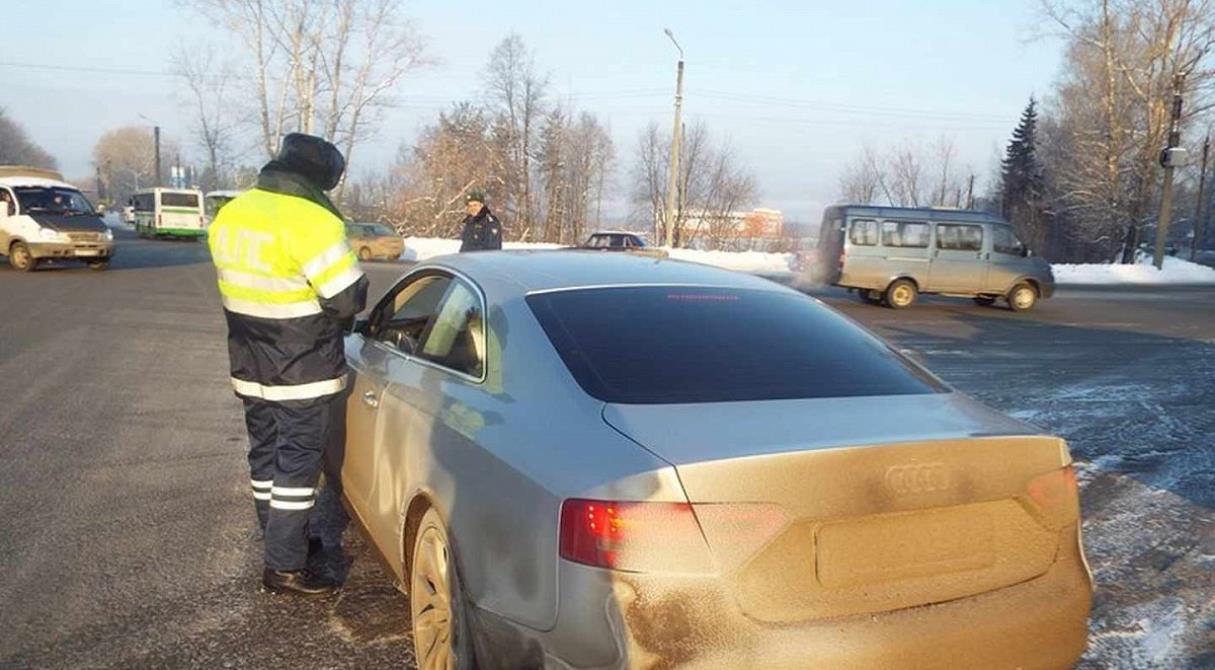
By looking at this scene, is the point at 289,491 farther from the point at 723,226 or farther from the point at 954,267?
the point at 723,226

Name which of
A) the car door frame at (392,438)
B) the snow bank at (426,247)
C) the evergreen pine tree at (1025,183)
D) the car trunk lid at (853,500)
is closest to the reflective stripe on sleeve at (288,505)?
the car door frame at (392,438)

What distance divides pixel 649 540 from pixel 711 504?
168 mm

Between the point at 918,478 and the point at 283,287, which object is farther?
the point at 283,287

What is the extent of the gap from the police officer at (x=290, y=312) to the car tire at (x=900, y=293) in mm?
15550

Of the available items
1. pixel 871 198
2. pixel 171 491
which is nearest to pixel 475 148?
pixel 871 198

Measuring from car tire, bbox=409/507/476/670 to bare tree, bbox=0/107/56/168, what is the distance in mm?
95495

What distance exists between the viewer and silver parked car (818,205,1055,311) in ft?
57.4

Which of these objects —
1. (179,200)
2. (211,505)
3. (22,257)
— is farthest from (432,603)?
(179,200)

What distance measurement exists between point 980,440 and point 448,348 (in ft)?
6.10

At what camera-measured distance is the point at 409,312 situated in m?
3.96

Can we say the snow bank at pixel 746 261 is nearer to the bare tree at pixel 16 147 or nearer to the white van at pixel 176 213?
the white van at pixel 176 213

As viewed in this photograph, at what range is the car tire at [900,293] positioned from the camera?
57.7 ft

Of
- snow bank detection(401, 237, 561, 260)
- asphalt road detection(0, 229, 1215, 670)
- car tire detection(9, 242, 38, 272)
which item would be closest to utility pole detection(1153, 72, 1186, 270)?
asphalt road detection(0, 229, 1215, 670)

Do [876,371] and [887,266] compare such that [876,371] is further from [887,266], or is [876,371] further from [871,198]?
[871,198]
